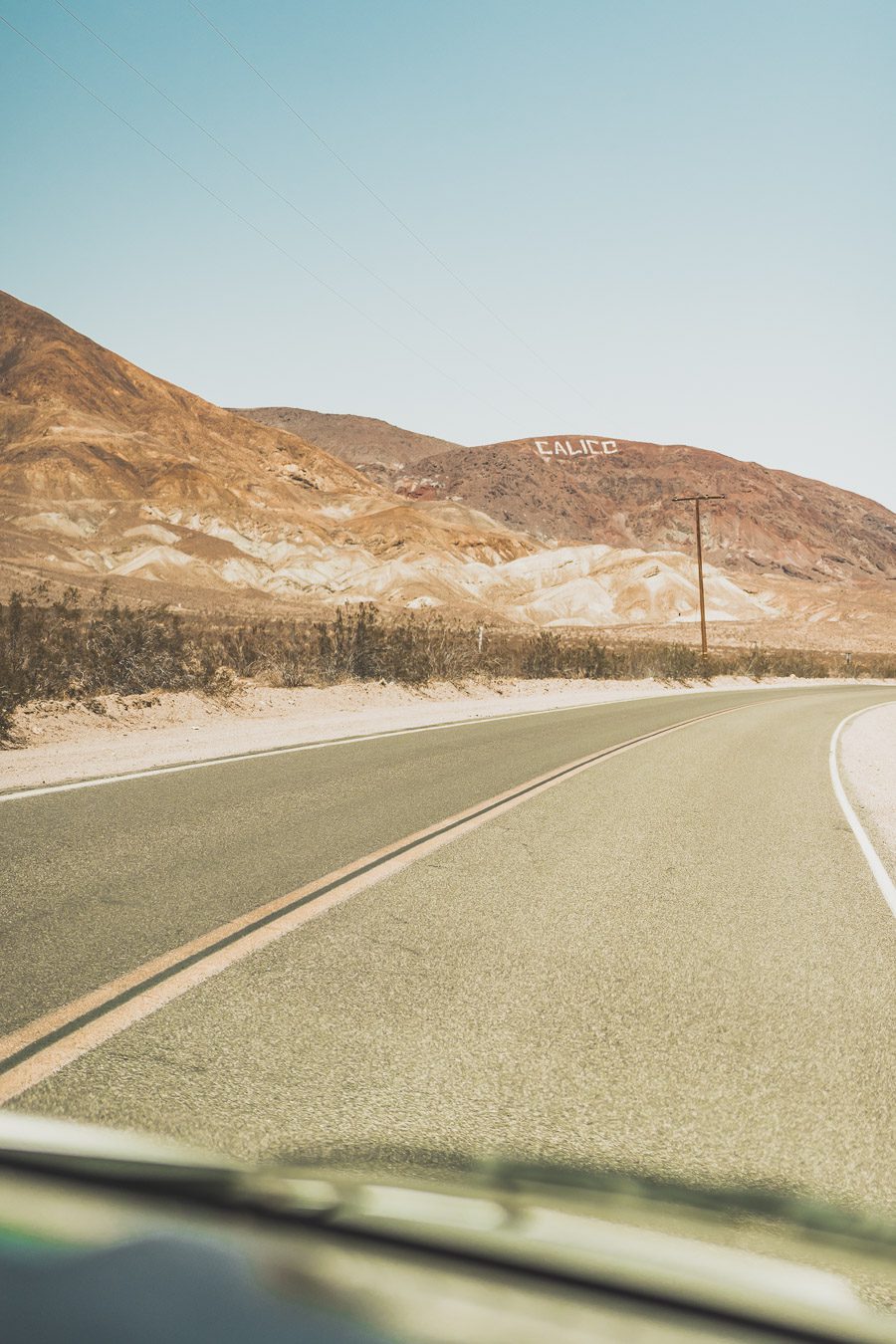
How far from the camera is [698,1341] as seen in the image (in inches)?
68.7

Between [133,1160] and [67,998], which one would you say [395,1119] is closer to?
[133,1160]

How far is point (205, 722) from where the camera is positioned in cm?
1567

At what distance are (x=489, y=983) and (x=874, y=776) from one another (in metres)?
10.4

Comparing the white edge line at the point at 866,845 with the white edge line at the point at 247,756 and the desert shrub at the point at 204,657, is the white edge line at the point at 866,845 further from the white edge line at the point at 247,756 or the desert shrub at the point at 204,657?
the desert shrub at the point at 204,657

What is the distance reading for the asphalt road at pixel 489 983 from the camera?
2.92 meters

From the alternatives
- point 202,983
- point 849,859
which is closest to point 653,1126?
point 202,983

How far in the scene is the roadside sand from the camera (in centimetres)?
1062

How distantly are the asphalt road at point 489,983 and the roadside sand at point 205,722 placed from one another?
2.19m

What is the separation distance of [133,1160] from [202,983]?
1580 mm

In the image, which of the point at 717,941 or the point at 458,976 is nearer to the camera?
the point at 458,976

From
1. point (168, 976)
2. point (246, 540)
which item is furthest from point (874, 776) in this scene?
point (246, 540)

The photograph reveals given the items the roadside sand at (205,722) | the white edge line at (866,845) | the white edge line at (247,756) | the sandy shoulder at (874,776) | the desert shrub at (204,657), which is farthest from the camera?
the desert shrub at (204,657)

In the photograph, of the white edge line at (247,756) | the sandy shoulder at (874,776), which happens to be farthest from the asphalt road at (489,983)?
the sandy shoulder at (874,776)

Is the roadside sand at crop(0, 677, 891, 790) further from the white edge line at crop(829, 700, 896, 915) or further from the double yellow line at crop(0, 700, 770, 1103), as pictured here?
the white edge line at crop(829, 700, 896, 915)
